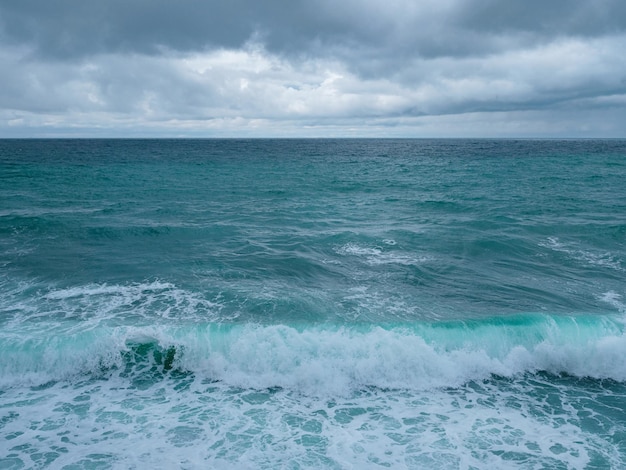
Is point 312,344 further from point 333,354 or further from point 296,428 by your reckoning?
point 296,428

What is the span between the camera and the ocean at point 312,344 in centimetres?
984

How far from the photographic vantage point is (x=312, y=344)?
13375 millimetres

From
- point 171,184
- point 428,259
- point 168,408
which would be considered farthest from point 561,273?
point 171,184

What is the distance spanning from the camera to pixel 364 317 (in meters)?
15.1

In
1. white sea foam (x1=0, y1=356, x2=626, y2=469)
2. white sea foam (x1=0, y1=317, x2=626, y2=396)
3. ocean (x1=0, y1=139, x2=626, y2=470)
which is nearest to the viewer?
white sea foam (x1=0, y1=356, x2=626, y2=469)

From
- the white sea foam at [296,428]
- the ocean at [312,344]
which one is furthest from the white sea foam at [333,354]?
the white sea foam at [296,428]

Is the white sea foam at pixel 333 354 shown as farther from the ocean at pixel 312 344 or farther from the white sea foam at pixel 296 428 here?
the white sea foam at pixel 296 428

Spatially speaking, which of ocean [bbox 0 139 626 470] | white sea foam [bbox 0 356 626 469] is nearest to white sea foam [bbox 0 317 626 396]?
ocean [bbox 0 139 626 470]

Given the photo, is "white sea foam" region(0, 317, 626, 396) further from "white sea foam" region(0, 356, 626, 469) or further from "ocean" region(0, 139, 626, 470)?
"white sea foam" region(0, 356, 626, 469)

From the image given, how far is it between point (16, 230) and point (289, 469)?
945 inches

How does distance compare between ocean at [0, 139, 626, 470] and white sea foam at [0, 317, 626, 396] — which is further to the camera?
white sea foam at [0, 317, 626, 396]

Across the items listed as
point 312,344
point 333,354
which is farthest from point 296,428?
→ point 312,344

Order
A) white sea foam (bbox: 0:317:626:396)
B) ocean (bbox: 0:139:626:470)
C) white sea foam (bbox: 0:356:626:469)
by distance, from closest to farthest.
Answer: white sea foam (bbox: 0:356:626:469)
ocean (bbox: 0:139:626:470)
white sea foam (bbox: 0:317:626:396)

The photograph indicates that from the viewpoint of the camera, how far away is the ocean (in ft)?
32.3
